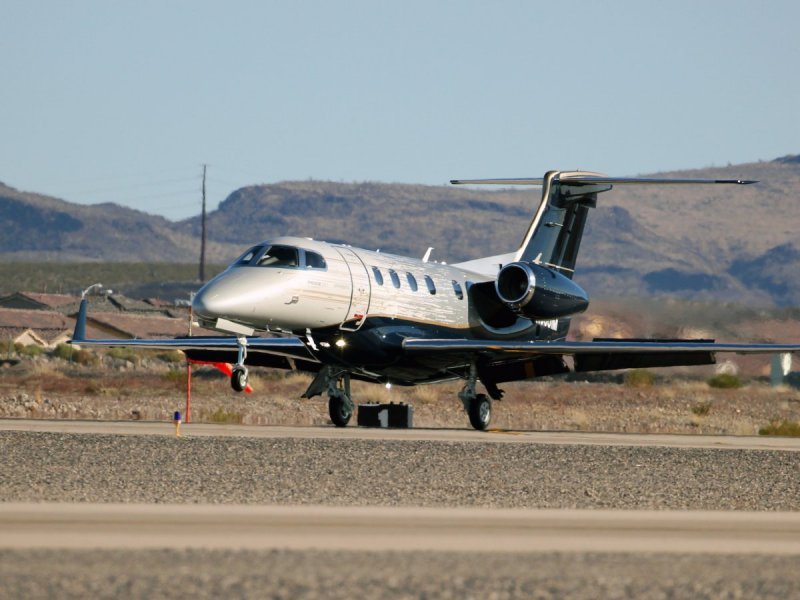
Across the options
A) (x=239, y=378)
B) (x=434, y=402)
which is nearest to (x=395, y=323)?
(x=239, y=378)

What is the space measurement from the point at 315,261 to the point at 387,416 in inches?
226

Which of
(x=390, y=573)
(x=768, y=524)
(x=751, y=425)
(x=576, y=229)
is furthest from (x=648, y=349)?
(x=390, y=573)

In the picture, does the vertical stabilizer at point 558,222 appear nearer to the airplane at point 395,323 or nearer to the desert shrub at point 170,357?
the airplane at point 395,323

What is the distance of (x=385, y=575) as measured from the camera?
10141mm

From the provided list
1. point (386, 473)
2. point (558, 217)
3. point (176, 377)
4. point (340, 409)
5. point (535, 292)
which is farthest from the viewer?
point (176, 377)

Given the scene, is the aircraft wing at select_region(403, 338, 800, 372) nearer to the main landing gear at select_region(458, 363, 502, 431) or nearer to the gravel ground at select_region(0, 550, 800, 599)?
the main landing gear at select_region(458, 363, 502, 431)

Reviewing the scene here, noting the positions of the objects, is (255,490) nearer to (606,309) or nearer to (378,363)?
(378,363)

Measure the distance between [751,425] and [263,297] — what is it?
16692 millimetres

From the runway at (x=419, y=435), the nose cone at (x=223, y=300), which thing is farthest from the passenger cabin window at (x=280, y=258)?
the runway at (x=419, y=435)

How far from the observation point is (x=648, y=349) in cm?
2988

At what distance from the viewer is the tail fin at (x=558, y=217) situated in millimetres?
35688

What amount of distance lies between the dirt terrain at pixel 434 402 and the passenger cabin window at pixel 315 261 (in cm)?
829

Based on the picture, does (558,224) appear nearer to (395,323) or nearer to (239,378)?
(395,323)

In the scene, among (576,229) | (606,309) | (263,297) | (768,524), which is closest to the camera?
(768,524)
